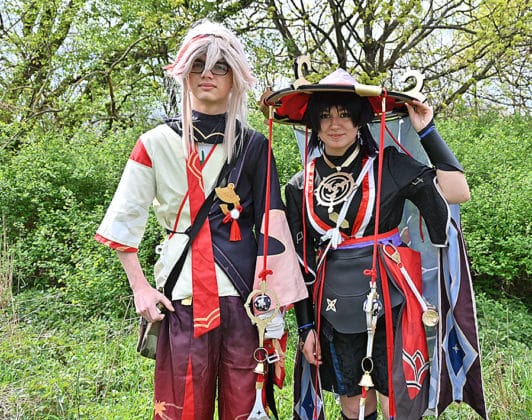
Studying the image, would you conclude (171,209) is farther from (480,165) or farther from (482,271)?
(480,165)

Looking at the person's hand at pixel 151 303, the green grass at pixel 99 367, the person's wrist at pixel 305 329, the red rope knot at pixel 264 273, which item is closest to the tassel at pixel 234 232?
the red rope knot at pixel 264 273

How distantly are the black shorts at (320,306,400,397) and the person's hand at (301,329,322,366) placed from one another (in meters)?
0.03

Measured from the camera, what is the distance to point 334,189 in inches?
81.7

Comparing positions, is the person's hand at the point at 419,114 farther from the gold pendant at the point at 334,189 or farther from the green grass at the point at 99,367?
the green grass at the point at 99,367

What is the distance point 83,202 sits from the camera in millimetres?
6035

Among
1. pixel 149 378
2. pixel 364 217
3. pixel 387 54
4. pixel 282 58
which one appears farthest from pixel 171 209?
pixel 387 54

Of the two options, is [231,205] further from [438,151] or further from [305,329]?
[438,151]

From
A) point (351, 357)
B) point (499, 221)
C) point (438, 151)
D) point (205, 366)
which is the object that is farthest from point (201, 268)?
point (499, 221)

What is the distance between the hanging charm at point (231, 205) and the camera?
75.7 inches

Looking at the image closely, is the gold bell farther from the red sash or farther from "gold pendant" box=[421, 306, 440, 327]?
the red sash

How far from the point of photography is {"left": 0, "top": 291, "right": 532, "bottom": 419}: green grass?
9.39ft

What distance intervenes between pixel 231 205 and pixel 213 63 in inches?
18.9

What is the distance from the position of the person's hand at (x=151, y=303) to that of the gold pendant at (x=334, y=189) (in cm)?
67

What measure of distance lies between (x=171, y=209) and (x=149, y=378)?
5.82ft
